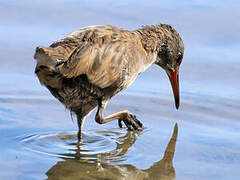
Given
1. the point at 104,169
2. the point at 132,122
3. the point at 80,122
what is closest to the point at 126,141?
the point at 132,122

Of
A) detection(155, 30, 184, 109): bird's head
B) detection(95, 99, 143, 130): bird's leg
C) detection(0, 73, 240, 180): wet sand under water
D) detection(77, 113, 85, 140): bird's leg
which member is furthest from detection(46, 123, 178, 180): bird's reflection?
detection(155, 30, 184, 109): bird's head

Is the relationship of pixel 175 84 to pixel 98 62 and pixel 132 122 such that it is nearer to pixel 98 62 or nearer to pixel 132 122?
pixel 132 122

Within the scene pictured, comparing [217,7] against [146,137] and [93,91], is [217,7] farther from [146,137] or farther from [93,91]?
[93,91]

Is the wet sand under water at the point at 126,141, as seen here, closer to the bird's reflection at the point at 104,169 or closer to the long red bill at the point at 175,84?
the bird's reflection at the point at 104,169

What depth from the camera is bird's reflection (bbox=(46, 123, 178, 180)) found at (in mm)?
8023

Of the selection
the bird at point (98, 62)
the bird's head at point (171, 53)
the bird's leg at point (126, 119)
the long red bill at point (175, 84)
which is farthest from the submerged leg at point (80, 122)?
the long red bill at point (175, 84)

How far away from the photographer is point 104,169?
8.20 m

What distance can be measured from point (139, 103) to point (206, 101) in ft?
2.99

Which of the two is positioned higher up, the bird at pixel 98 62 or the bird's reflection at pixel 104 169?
the bird at pixel 98 62

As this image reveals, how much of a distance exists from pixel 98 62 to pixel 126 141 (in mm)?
1407

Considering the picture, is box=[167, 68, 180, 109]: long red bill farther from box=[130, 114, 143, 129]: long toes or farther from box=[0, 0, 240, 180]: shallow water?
box=[130, 114, 143, 129]: long toes

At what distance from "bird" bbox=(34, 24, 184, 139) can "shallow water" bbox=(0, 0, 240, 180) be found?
444 mm

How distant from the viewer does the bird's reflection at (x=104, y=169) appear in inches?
316

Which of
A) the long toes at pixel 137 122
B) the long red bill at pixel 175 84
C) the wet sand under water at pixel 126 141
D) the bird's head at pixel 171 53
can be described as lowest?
the wet sand under water at pixel 126 141
